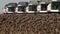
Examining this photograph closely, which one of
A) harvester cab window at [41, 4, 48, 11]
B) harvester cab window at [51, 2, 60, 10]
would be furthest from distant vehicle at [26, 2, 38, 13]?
harvester cab window at [51, 2, 60, 10]

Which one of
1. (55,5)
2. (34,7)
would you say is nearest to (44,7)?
(55,5)

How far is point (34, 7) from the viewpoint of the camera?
56.6 ft

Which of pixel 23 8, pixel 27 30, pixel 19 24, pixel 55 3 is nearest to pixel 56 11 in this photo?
pixel 55 3

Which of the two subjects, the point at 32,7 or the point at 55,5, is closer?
the point at 55,5

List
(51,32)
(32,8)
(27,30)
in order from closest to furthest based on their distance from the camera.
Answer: (51,32)
(27,30)
(32,8)

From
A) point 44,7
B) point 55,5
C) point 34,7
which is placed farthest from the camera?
point 34,7

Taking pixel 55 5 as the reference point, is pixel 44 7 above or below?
below

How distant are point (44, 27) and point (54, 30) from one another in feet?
2.24

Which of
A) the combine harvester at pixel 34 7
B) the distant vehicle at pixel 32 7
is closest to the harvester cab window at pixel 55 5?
the combine harvester at pixel 34 7

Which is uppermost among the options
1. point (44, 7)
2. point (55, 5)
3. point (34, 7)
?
point (55, 5)

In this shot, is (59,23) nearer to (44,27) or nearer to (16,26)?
(44,27)

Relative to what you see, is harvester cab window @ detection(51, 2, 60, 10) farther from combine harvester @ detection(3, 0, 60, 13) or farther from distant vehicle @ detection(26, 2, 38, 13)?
distant vehicle @ detection(26, 2, 38, 13)

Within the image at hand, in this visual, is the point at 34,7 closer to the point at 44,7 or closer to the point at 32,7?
the point at 32,7

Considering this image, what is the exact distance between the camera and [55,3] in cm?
1482
